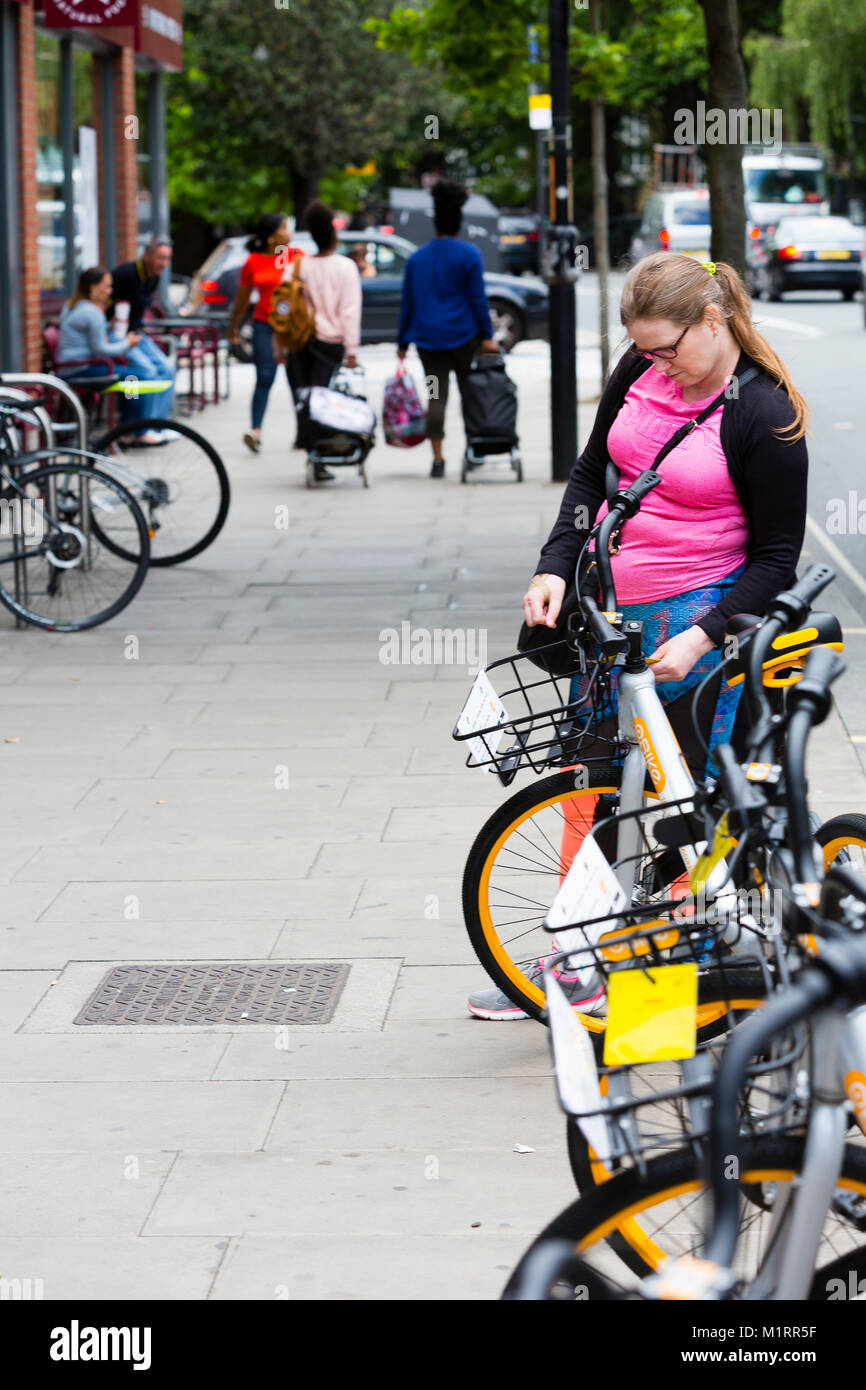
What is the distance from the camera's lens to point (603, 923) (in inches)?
116

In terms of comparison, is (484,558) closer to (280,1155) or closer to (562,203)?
(562,203)

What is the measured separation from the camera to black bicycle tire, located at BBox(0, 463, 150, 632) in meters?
8.62

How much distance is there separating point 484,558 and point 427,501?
2.48m

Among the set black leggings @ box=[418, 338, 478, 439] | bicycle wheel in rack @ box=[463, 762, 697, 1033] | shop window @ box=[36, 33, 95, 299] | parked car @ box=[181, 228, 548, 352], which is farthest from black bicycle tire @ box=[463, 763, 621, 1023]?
parked car @ box=[181, 228, 548, 352]

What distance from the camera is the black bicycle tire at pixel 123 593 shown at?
28.3 feet

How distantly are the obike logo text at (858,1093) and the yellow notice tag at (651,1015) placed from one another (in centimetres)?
31

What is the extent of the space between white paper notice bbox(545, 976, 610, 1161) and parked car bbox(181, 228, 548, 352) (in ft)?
72.3

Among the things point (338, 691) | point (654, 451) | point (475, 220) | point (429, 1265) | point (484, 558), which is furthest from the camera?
point (475, 220)

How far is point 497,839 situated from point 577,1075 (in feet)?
6.73

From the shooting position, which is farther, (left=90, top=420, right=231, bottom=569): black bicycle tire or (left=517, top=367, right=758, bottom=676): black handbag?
(left=90, top=420, right=231, bottom=569): black bicycle tire

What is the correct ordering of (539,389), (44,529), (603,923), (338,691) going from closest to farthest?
(603,923) → (338,691) → (44,529) → (539,389)

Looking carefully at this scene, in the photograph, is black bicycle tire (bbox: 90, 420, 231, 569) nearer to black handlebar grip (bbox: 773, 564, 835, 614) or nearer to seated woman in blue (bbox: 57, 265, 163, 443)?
seated woman in blue (bbox: 57, 265, 163, 443)

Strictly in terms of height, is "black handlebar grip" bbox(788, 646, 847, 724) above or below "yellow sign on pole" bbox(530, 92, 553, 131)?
below

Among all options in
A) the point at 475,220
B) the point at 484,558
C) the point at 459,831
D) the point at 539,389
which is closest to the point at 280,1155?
the point at 459,831
